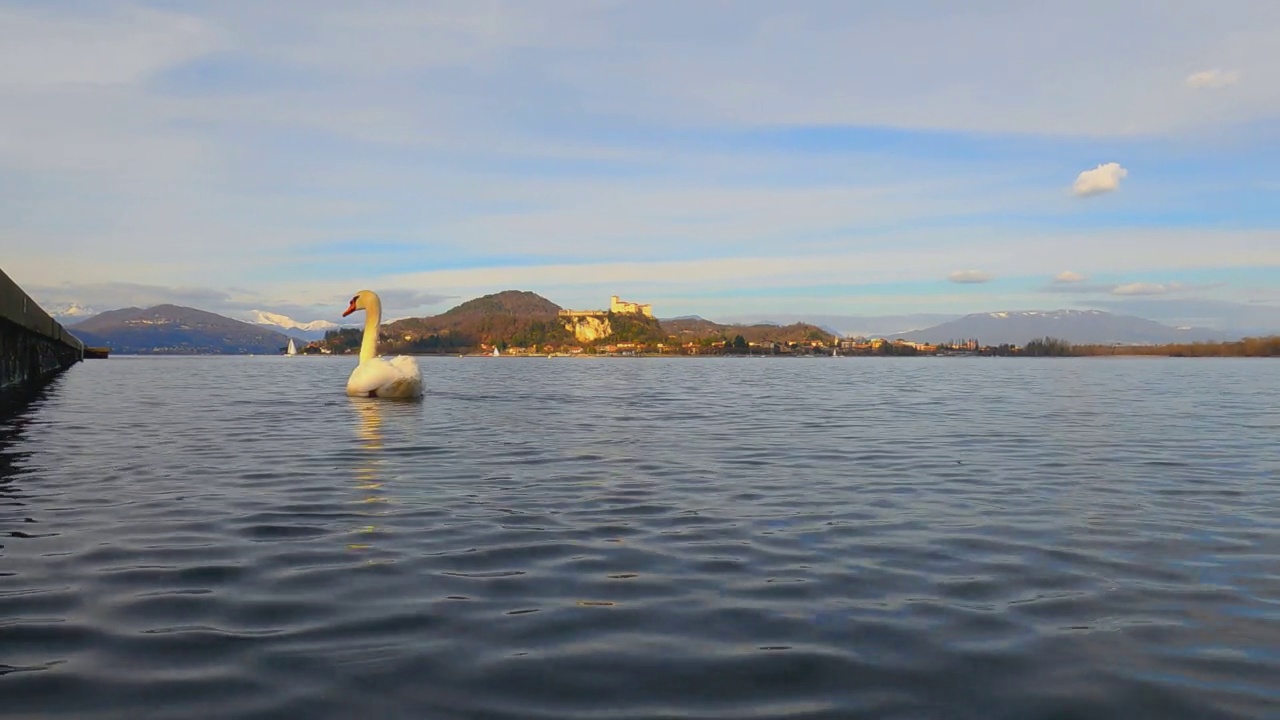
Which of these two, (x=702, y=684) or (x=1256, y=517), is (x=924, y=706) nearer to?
(x=702, y=684)

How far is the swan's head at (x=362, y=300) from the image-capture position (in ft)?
110

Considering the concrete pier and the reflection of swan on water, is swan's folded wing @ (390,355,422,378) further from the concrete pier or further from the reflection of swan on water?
the concrete pier

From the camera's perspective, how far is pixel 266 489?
11.6 metres

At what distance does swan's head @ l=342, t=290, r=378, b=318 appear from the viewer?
33.6 m

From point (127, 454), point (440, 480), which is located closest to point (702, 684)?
point (440, 480)

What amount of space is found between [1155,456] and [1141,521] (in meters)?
7.35

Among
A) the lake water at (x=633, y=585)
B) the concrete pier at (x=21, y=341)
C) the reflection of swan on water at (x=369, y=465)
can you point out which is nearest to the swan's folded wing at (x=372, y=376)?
the reflection of swan on water at (x=369, y=465)

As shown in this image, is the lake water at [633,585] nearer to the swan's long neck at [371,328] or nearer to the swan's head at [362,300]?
the swan's long neck at [371,328]

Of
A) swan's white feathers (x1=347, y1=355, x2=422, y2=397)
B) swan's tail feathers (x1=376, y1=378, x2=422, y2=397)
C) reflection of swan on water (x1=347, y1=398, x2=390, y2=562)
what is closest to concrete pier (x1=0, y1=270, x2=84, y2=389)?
reflection of swan on water (x1=347, y1=398, x2=390, y2=562)

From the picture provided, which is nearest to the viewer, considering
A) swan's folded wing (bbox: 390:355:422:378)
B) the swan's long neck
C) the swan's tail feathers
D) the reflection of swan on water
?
the reflection of swan on water

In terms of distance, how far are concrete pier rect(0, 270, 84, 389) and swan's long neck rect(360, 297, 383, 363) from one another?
10.1 metres

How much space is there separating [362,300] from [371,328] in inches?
85.8

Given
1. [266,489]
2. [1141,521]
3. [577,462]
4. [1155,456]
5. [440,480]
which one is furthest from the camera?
[1155,456]

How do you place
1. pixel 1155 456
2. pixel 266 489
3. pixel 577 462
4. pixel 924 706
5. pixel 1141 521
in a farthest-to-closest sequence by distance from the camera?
pixel 1155 456 → pixel 577 462 → pixel 266 489 → pixel 1141 521 → pixel 924 706
